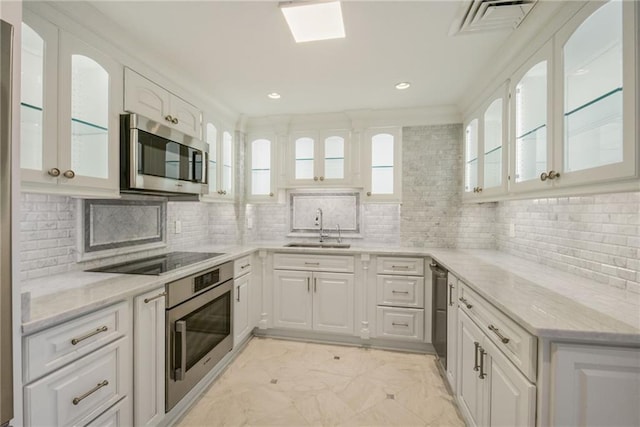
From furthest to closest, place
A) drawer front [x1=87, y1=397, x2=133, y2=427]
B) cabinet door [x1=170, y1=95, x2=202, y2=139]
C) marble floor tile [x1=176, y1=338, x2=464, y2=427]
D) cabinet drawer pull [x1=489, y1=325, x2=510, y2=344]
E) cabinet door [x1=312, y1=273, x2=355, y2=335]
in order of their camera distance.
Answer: cabinet door [x1=312, y1=273, x2=355, y2=335] < cabinet door [x1=170, y1=95, x2=202, y2=139] < marble floor tile [x1=176, y1=338, x2=464, y2=427] < drawer front [x1=87, y1=397, x2=133, y2=427] < cabinet drawer pull [x1=489, y1=325, x2=510, y2=344]

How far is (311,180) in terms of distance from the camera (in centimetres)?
329

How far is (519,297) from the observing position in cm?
132

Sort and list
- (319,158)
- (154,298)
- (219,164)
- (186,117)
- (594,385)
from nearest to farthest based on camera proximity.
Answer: (594,385) → (154,298) → (186,117) → (219,164) → (319,158)

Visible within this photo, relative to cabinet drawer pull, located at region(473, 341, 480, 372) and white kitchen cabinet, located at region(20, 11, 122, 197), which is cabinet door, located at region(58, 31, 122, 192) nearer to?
white kitchen cabinet, located at region(20, 11, 122, 197)

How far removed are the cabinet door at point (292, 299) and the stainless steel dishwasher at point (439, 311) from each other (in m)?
1.17

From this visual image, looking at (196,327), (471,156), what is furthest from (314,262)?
(471,156)

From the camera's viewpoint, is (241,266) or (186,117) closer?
(186,117)

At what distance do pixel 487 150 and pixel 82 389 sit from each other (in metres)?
2.90

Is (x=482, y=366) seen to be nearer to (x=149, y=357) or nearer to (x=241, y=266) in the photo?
(x=149, y=357)

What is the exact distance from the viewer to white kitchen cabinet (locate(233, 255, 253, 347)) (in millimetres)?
2641

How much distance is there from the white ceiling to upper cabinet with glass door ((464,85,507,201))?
0.31 m

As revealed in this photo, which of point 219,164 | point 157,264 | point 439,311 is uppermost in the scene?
point 219,164

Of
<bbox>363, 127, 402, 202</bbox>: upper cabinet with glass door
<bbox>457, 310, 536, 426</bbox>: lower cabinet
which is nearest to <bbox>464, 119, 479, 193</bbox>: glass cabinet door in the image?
<bbox>363, 127, 402, 202</bbox>: upper cabinet with glass door

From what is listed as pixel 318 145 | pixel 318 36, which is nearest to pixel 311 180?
pixel 318 145
